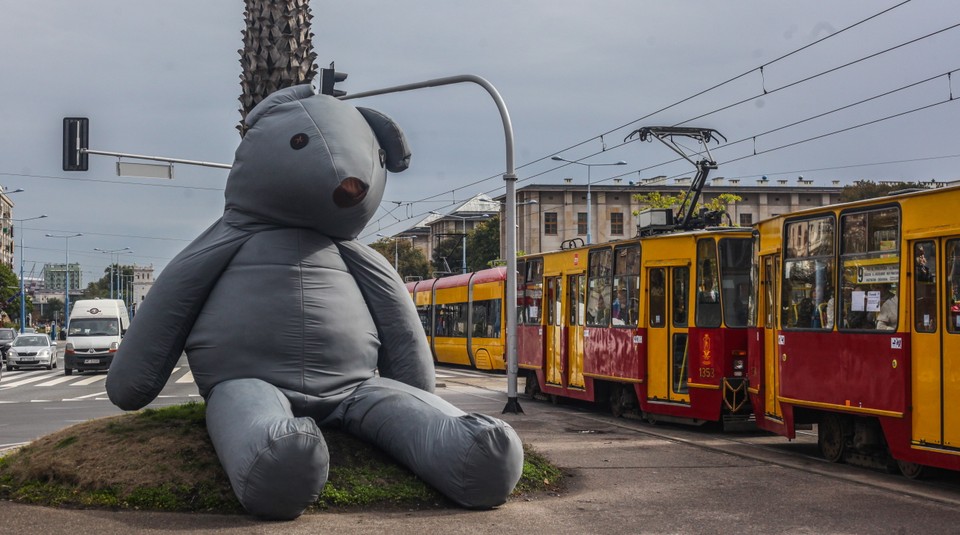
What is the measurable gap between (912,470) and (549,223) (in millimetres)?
73016

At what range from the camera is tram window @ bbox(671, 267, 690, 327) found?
15.9m

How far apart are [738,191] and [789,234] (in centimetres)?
7410

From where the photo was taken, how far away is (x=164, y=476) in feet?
27.4

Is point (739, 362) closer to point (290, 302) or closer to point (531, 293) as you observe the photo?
point (531, 293)

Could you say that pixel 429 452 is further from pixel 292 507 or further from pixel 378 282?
pixel 378 282

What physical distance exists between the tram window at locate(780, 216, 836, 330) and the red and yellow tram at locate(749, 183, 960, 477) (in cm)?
1

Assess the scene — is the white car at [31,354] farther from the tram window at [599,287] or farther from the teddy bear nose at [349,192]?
the teddy bear nose at [349,192]

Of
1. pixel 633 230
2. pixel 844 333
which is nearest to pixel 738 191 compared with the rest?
→ pixel 633 230

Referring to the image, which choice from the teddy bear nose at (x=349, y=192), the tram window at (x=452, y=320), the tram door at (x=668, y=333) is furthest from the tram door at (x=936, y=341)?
the tram window at (x=452, y=320)

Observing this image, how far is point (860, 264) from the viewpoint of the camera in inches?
441

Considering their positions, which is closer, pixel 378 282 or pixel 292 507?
pixel 292 507

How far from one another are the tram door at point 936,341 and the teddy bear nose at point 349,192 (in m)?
5.21

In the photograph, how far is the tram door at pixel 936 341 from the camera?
9828 mm

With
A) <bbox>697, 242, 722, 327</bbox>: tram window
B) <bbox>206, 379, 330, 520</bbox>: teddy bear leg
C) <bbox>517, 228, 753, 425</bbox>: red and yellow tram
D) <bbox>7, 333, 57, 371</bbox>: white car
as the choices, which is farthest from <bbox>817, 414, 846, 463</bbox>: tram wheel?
<bbox>7, 333, 57, 371</bbox>: white car
